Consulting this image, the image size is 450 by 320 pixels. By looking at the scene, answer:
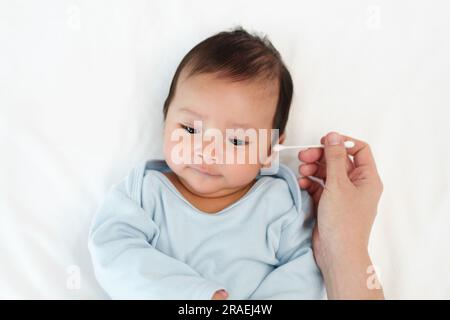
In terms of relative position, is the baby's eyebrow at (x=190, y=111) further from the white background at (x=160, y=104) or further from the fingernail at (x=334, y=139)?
the fingernail at (x=334, y=139)

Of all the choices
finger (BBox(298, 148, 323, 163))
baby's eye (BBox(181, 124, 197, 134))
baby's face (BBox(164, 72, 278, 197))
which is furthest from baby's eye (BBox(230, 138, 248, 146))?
finger (BBox(298, 148, 323, 163))

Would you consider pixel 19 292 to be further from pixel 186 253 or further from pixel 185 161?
pixel 185 161

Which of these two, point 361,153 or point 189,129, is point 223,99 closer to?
point 189,129

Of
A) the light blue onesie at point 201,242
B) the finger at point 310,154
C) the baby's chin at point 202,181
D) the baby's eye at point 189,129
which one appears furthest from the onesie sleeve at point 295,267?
the baby's eye at point 189,129

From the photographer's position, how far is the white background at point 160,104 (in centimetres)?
147

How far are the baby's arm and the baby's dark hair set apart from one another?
1.10 ft

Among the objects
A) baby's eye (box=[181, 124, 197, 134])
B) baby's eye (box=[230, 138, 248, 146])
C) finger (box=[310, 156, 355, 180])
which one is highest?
baby's eye (box=[181, 124, 197, 134])

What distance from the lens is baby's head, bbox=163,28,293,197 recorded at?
1.37 m

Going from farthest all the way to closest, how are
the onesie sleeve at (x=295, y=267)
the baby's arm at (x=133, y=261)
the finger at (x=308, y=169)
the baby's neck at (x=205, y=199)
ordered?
1. the finger at (x=308, y=169)
2. the baby's neck at (x=205, y=199)
3. the onesie sleeve at (x=295, y=267)
4. the baby's arm at (x=133, y=261)

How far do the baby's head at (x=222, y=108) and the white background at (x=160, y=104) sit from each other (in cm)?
20

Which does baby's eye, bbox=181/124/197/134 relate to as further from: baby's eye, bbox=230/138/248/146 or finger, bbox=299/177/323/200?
finger, bbox=299/177/323/200

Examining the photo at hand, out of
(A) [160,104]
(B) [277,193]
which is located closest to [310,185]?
(B) [277,193]

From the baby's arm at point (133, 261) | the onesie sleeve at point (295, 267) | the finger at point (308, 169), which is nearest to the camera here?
the baby's arm at point (133, 261)
